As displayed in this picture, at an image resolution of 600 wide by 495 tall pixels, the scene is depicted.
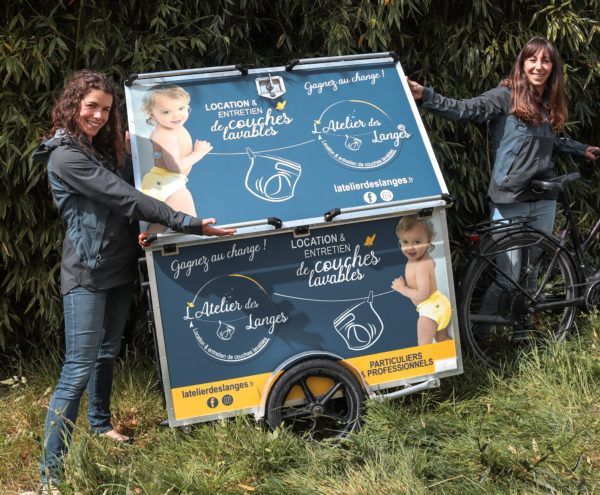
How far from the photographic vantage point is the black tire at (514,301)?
4.09 meters

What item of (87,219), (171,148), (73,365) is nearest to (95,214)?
(87,219)

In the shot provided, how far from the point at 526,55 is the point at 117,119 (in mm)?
2250

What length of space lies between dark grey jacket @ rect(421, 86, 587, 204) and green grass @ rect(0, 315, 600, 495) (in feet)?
3.04

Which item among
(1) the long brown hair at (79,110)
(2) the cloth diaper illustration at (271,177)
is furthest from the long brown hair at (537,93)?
(1) the long brown hair at (79,110)

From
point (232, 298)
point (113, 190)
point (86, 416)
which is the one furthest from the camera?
point (86, 416)

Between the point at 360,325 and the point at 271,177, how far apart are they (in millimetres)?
822

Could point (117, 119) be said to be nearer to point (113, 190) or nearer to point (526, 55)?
point (113, 190)

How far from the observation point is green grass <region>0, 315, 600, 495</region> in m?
3.10

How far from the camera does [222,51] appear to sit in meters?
4.26

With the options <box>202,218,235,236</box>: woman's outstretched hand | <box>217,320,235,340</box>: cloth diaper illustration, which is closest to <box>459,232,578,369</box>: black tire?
<box>217,320,235,340</box>: cloth diaper illustration

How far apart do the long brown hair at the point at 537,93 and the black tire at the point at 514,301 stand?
66 cm

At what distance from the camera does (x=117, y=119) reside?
3.40 meters

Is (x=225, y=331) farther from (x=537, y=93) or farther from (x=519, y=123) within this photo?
(x=537, y=93)

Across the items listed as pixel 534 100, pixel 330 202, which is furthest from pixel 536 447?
pixel 534 100
